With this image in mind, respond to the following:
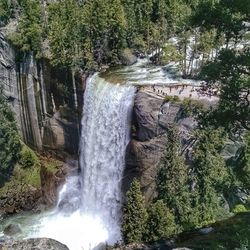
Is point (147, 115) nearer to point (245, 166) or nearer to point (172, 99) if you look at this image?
point (172, 99)

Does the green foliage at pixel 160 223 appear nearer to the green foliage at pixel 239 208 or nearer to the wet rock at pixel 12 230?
the green foliage at pixel 239 208

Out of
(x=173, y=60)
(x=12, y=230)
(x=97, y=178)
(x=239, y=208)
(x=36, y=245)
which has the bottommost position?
(x=12, y=230)

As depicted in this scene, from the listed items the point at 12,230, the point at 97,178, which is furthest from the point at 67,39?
the point at 12,230

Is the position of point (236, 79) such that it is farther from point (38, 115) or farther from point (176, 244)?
point (38, 115)

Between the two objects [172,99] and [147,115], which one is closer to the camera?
[172,99]

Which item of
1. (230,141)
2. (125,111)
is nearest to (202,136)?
(230,141)

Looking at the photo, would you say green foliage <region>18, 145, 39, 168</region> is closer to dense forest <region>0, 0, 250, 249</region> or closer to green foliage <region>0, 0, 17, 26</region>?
dense forest <region>0, 0, 250, 249</region>
